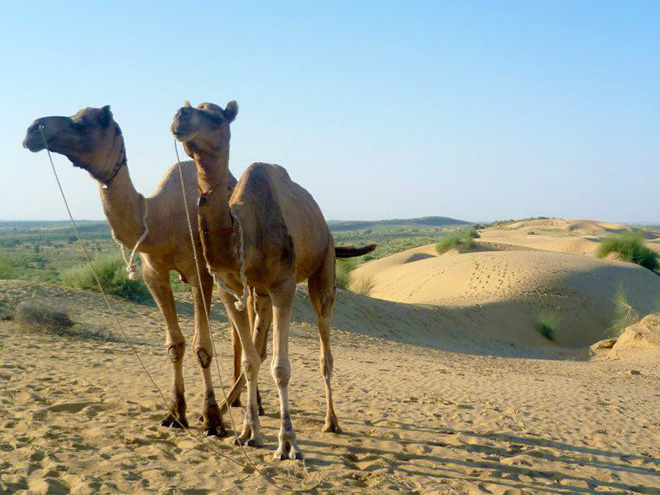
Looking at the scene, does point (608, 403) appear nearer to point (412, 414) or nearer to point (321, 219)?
point (412, 414)

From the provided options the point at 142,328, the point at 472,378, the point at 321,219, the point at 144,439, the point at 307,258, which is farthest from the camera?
the point at 142,328

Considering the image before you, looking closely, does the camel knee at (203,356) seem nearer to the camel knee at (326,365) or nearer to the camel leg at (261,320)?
the camel leg at (261,320)

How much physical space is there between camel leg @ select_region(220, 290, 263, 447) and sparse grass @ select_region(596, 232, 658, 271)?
3483 centimetres

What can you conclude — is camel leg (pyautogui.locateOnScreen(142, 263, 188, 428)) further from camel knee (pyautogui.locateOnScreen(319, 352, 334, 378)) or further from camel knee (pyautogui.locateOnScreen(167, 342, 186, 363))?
camel knee (pyautogui.locateOnScreen(319, 352, 334, 378))

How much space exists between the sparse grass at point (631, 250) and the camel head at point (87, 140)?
36029 millimetres

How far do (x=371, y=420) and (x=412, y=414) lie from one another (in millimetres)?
729

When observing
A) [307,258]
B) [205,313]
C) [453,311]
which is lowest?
[453,311]

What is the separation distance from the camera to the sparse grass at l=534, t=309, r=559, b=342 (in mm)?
23906

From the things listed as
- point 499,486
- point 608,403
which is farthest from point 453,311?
point 499,486

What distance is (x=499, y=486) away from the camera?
218 inches

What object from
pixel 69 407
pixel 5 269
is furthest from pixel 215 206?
pixel 5 269

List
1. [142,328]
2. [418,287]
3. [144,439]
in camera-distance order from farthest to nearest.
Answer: [418,287] → [142,328] → [144,439]

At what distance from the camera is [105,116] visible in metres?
5.29

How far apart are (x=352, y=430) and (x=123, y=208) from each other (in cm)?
336
